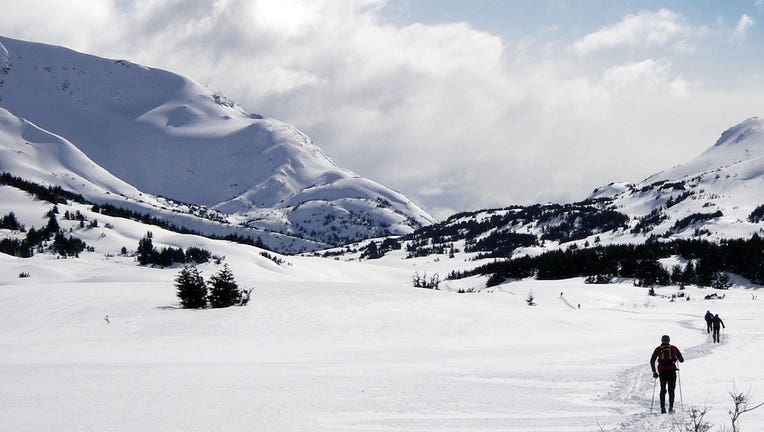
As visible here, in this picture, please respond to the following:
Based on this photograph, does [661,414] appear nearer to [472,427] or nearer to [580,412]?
[580,412]

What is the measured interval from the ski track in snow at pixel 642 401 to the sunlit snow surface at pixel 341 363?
0.23ft

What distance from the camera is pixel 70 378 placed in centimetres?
1714

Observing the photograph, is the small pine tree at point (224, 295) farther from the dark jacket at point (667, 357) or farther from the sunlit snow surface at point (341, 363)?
the dark jacket at point (667, 357)

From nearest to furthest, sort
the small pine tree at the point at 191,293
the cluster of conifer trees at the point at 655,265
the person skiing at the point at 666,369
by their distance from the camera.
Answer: the person skiing at the point at 666,369 < the small pine tree at the point at 191,293 < the cluster of conifer trees at the point at 655,265

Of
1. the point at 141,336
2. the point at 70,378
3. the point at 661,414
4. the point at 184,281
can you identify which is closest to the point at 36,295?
the point at 184,281

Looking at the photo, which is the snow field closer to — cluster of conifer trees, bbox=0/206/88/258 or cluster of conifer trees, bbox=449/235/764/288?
cluster of conifer trees, bbox=449/235/764/288

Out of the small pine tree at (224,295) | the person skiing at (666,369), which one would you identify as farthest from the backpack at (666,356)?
the small pine tree at (224,295)

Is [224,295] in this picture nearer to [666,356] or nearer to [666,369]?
[666,356]

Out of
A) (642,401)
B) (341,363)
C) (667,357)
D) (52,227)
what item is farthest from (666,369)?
(52,227)

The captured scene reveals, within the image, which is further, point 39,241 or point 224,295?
point 39,241

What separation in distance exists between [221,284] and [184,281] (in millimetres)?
2280

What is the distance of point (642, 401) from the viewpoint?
49.7 ft

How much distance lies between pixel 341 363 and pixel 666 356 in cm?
1145

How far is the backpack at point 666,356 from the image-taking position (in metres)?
14.3
